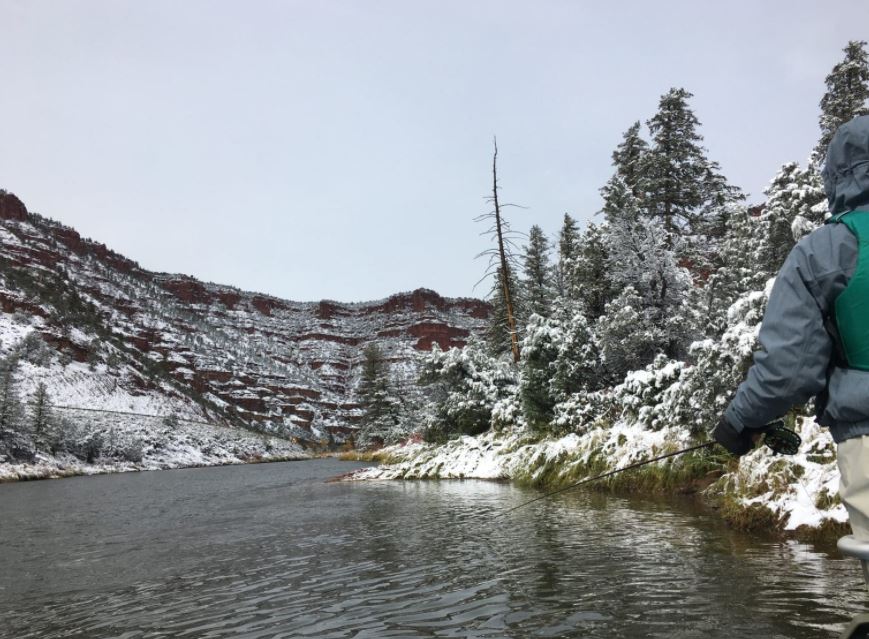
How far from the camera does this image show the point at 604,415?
48.2 ft

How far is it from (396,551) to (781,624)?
461 cm

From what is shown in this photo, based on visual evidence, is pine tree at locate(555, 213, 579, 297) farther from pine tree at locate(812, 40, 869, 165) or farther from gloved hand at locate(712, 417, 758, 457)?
gloved hand at locate(712, 417, 758, 457)

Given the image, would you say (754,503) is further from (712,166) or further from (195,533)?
(712,166)

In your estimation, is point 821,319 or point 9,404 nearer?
point 821,319

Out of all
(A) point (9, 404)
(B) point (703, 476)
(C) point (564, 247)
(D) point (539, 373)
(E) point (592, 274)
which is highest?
(C) point (564, 247)

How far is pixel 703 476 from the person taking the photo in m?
9.97

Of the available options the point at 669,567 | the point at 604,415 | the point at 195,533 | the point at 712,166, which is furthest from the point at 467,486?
the point at 712,166

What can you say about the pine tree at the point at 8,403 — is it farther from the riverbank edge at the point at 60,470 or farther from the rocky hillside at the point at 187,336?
the rocky hillside at the point at 187,336

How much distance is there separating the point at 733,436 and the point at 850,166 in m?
1.17

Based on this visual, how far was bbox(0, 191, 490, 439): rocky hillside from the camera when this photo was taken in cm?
6372

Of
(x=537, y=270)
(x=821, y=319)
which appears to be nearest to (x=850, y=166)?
(x=821, y=319)

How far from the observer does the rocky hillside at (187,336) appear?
6372 cm

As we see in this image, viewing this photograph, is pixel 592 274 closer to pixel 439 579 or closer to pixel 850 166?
pixel 439 579

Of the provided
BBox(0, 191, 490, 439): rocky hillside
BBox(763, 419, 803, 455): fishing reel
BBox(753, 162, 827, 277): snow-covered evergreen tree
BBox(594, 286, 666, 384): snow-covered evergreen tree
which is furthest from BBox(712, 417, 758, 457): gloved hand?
BBox(0, 191, 490, 439): rocky hillside
